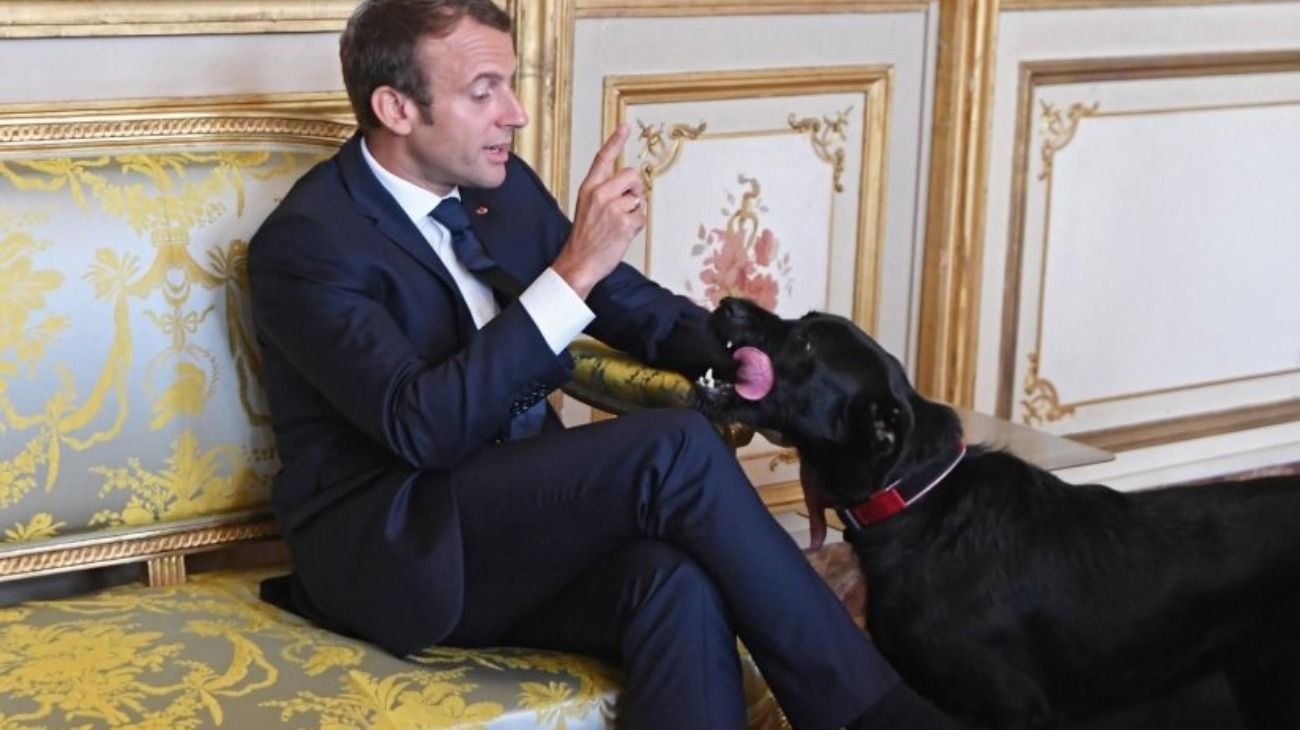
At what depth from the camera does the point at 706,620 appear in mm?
2088

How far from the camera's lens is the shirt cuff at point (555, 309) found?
2.14 m

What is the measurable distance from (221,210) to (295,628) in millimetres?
544

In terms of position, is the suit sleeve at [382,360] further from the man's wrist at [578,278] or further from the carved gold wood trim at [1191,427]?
the carved gold wood trim at [1191,427]

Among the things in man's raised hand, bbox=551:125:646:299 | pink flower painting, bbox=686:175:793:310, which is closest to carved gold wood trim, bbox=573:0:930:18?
pink flower painting, bbox=686:175:793:310

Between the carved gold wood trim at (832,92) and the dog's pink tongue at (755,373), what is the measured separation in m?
0.92

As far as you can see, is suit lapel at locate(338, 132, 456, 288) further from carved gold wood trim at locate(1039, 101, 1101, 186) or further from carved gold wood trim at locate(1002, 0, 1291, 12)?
carved gold wood trim at locate(1039, 101, 1101, 186)

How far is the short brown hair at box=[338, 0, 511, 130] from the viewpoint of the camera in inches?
88.6

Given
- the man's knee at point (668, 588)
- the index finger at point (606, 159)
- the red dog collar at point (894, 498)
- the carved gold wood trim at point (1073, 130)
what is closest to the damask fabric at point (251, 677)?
the man's knee at point (668, 588)

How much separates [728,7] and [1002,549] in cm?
127

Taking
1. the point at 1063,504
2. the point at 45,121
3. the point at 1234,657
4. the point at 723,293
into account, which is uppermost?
the point at 45,121

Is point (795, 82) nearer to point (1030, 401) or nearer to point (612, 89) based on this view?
point (612, 89)

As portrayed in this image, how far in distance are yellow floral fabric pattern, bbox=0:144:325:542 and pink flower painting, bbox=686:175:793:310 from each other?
3.51 feet

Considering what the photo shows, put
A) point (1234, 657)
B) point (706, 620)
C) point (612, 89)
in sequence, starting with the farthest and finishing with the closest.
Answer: point (612, 89) < point (1234, 657) < point (706, 620)

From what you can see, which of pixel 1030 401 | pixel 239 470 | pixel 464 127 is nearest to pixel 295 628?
pixel 239 470
